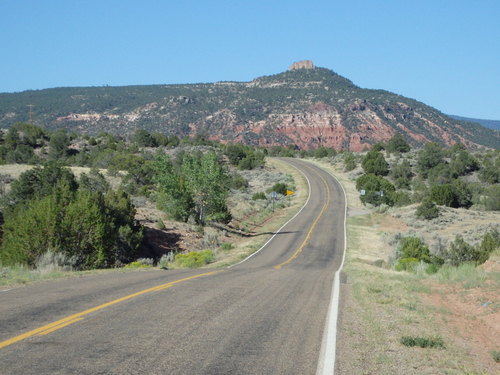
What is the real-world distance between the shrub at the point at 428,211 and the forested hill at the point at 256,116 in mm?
102145

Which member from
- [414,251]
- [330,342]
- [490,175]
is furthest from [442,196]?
[330,342]

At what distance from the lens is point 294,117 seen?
169625 mm

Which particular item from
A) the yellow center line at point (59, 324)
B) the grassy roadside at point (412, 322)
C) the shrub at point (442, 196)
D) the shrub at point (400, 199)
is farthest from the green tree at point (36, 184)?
the shrub at point (442, 196)

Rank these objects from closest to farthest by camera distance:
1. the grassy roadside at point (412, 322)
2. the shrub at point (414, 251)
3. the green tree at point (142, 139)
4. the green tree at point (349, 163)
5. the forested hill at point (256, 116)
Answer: the grassy roadside at point (412, 322)
the shrub at point (414, 251)
the green tree at point (142, 139)
the green tree at point (349, 163)
the forested hill at point (256, 116)

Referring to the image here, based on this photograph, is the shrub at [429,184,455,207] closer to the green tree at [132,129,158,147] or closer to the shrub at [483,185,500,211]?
the shrub at [483,185,500,211]

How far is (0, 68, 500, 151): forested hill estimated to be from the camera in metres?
159

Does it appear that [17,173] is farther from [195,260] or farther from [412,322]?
[412,322]

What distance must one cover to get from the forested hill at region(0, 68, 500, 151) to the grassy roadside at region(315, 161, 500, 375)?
140 metres

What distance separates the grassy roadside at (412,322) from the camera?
272 inches

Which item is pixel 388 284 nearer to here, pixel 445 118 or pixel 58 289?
pixel 58 289

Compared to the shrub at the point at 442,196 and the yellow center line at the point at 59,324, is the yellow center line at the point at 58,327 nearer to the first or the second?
the yellow center line at the point at 59,324

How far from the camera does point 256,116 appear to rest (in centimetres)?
17088

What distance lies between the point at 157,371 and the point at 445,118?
19918 centimetres

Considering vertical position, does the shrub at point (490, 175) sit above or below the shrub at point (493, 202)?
above
